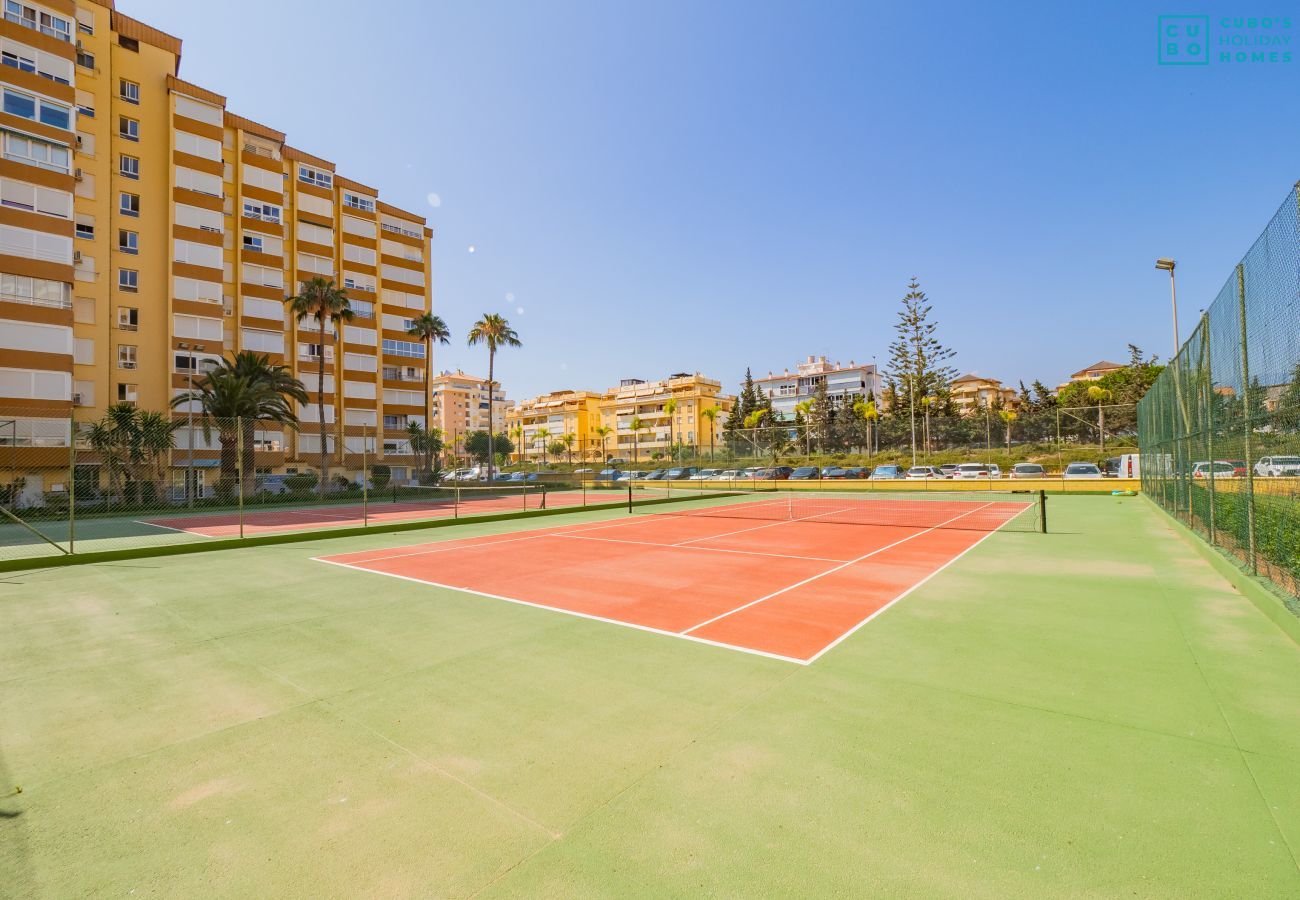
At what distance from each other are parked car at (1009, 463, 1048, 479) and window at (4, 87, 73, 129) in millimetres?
64031

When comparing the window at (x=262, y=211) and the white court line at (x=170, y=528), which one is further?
the window at (x=262, y=211)

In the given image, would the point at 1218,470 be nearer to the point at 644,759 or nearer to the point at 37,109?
the point at 644,759

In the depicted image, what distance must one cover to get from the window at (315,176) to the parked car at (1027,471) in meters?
62.4

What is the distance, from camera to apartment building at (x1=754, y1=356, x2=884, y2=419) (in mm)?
127062

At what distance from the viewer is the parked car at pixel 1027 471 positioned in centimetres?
3992

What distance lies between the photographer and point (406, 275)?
60250 millimetres

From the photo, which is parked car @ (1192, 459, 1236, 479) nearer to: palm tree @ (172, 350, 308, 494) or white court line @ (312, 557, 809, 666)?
white court line @ (312, 557, 809, 666)

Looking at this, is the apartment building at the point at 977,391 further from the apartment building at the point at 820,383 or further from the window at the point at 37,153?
the window at the point at 37,153

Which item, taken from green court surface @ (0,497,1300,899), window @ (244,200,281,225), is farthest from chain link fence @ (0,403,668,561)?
window @ (244,200,281,225)

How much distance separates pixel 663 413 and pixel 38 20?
328ft

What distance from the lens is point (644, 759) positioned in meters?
3.93

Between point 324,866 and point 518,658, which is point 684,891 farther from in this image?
point 518,658

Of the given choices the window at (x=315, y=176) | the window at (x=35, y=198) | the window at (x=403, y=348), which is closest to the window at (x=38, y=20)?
the window at (x=35, y=198)

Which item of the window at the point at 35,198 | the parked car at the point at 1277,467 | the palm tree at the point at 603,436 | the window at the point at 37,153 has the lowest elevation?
the parked car at the point at 1277,467
